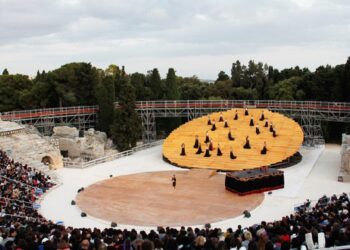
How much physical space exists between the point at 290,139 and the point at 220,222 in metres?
18.9

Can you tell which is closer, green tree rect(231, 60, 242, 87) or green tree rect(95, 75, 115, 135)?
green tree rect(95, 75, 115, 135)

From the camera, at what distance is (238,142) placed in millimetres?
43250

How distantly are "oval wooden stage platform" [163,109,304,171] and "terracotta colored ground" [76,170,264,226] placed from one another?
116 inches

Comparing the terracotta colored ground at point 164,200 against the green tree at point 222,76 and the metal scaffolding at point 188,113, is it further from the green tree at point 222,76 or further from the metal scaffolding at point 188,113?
the green tree at point 222,76

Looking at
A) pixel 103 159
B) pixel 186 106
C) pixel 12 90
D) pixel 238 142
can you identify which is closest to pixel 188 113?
pixel 186 106

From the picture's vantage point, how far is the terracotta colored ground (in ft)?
88.7

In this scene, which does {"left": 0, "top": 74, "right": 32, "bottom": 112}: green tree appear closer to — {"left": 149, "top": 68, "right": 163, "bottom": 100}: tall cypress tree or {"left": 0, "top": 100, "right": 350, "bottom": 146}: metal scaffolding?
{"left": 0, "top": 100, "right": 350, "bottom": 146}: metal scaffolding

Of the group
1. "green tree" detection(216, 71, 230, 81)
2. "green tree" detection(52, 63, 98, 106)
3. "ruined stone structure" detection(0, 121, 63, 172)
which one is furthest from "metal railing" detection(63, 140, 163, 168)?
"green tree" detection(216, 71, 230, 81)

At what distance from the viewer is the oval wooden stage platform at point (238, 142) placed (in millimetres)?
Result: 39219

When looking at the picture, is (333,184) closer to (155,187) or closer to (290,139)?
(290,139)

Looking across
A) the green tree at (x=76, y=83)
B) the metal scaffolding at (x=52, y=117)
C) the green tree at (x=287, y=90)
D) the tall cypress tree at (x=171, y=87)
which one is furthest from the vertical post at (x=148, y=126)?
the green tree at (x=287, y=90)

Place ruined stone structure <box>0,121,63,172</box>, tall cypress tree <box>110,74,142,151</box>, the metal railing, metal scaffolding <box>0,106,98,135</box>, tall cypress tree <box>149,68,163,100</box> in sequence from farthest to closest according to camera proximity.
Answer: tall cypress tree <box>149,68,163,100</box>
metal scaffolding <box>0,106,98,135</box>
tall cypress tree <box>110,74,142,151</box>
the metal railing
ruined stone structure <box>0,121,63,172</box>

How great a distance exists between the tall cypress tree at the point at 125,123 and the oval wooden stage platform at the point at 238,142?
596 centimetres

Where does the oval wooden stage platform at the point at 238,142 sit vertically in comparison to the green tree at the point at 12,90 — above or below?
below
